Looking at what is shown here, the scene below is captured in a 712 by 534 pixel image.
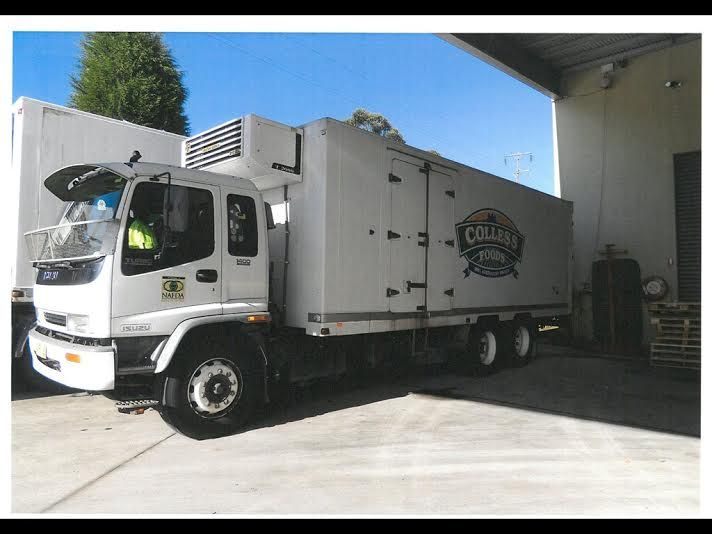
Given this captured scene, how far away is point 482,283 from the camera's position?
7875mm

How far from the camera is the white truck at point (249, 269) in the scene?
4.38 m

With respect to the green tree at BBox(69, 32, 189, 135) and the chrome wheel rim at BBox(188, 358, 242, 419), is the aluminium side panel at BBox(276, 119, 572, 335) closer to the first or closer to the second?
the chrome wheel rim at BBox(188, 358, 242, 419)

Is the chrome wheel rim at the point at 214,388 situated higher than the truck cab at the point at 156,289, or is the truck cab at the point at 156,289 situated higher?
the truck cab at the point at 156,289

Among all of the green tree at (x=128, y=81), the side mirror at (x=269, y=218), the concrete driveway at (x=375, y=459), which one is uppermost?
the green tree at (x=128, y=81)

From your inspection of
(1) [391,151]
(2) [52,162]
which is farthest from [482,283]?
(2) [52,162]

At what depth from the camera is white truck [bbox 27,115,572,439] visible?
438 centimetres

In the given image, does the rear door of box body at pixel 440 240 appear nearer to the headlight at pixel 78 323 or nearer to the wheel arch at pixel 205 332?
the wheel arch at pixel 205 332

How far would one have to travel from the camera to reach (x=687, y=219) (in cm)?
1049

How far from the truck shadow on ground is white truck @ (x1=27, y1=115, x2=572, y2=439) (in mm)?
541

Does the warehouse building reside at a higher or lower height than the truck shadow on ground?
higher

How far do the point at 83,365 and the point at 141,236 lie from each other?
1.20 metres

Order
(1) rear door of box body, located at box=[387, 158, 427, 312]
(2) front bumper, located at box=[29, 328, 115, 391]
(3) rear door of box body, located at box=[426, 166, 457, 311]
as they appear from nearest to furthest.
A: (2) front bumper, located at box=[29, 328, 115, 391] < (1) rear door of box body, located at box=[387, 158, 427, 312] < (3) rear door of box body, located at box=[426, 166, 457, 311]

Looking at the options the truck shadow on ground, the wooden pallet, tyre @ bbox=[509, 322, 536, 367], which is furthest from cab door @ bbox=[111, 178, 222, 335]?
the wooden pallet

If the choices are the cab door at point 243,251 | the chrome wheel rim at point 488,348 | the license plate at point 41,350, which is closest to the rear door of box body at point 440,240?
the chrome wheel rim at point 488,348
